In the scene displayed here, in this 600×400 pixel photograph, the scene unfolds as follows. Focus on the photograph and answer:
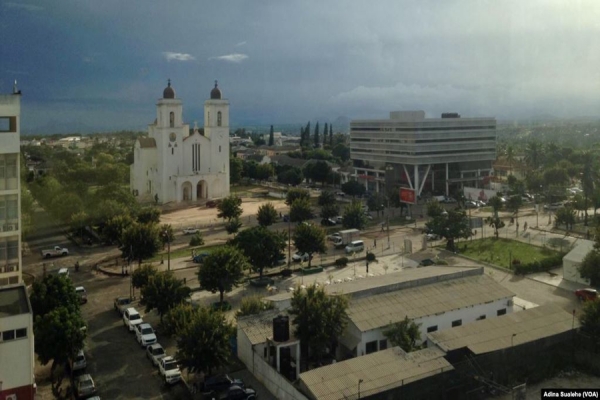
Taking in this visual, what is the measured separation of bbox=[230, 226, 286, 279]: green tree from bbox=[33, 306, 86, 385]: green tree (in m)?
8.49

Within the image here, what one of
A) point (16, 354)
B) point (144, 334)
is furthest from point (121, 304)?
point (16, 354)

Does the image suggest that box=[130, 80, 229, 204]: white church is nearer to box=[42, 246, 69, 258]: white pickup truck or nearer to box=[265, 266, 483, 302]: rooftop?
box=[42, 246, 69, 258]: white pickup truck

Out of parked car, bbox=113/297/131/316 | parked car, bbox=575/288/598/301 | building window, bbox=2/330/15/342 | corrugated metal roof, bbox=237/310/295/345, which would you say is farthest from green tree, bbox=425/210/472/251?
building window, bbox=2/330/15/342

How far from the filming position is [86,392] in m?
11.6

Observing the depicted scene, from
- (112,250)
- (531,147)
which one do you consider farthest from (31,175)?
(531,147)

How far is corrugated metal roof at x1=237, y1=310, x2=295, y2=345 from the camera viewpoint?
12695mm

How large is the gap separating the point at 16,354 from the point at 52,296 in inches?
158

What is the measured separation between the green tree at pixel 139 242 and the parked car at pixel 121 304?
3204 mm

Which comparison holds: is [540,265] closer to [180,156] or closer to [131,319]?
[131,319]

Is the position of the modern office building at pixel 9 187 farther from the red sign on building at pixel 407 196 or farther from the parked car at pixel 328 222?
the red sign on building at pixel 407 196

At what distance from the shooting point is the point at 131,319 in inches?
611

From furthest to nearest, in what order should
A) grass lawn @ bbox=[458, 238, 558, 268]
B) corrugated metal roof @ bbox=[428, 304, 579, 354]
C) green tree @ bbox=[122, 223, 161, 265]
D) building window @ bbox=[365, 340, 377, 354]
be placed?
1. grass lawn @ bbox=[458, 238, 558, 268]
2. green tree @ bbox=[122, 223, 161, 265]
3. building window @ bbox=[365, 340, 377, 354]
4. corrugated metal roof @ bbox=[428, 304, 579, 354]

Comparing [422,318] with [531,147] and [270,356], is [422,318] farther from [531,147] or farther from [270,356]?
[531,147]

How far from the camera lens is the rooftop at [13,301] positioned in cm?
1033
